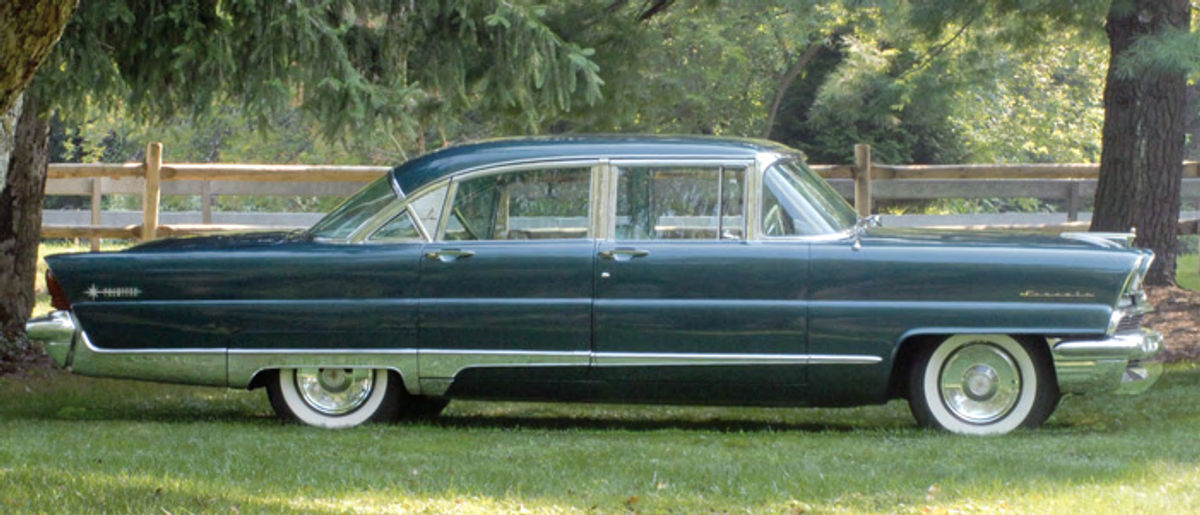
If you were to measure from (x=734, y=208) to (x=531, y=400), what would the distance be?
5.16ft

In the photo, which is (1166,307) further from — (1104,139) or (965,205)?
(965,205)

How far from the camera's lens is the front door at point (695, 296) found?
8.34 metres

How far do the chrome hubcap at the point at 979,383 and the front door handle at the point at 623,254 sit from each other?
1.76 metres

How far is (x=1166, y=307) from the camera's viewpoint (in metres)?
14.3

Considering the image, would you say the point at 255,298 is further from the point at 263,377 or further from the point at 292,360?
the point at 263,377

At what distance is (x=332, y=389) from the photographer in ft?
29.3

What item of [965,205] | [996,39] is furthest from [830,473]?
[965,205]

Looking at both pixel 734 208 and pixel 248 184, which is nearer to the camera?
pixel 734 208

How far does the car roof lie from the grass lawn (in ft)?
4.73

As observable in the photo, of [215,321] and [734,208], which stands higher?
[734,208]

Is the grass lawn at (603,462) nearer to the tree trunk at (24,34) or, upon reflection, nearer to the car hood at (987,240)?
the car hood at (987,240)

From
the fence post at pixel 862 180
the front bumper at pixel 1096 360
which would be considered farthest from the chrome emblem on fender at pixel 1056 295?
the fence post at pixel 862 180

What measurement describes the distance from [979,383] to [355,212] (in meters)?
3.61

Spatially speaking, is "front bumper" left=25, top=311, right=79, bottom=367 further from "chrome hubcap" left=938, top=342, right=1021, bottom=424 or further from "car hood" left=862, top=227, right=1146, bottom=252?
"chrome hubcap" left=938, top=342, right=1021, bottom=424
